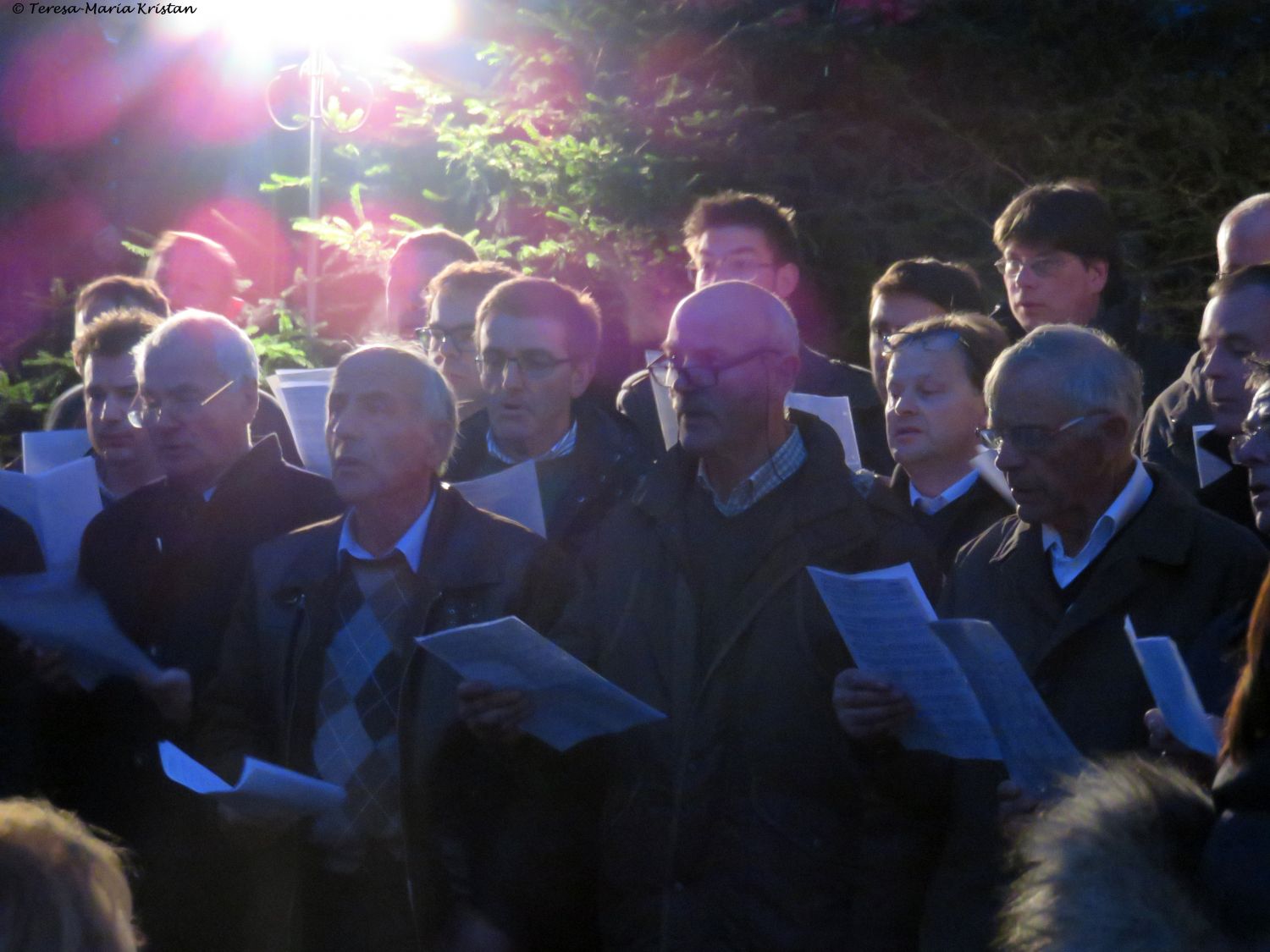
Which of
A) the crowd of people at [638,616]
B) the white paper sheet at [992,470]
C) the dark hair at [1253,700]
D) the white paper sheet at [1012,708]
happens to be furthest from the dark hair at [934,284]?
the dark hair at [1253,700]

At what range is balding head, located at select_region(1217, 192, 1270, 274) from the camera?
16.3 feet

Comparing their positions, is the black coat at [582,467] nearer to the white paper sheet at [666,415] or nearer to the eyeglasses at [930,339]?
the white paper sheet at [666,415]

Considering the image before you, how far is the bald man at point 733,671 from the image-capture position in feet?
11.5

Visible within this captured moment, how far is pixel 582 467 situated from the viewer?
4688 millimetres

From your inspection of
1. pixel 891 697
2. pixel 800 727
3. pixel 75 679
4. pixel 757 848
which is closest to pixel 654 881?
pixel 757 848

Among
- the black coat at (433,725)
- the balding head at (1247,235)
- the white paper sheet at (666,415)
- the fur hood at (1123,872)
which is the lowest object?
the black coat at (433,725)

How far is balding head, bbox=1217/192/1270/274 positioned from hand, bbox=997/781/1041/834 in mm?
2457

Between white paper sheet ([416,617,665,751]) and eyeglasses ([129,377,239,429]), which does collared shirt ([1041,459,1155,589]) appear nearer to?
white paper sheet ([416,617,665,751])

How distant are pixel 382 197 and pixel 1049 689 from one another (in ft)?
23.2

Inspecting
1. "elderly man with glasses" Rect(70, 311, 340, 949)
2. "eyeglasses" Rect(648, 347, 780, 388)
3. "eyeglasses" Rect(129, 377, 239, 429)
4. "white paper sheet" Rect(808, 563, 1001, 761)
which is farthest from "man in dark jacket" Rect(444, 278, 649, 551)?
"white paper sheet" Rect(808, 563, 1001, 761)

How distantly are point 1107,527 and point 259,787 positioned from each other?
190 cm

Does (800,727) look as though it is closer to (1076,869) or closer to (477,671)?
(477,671)

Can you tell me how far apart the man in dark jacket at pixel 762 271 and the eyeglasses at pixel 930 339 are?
0.75 metres

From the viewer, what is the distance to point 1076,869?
6.56 ft
